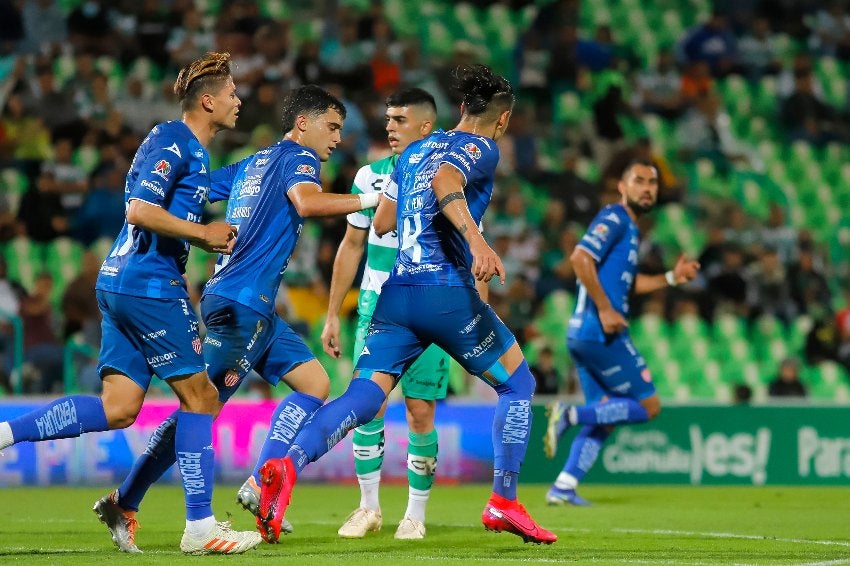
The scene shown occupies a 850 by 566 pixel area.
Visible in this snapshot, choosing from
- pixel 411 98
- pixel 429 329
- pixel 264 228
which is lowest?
pixel 429 329

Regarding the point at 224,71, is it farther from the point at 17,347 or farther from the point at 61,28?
the point at 61,28

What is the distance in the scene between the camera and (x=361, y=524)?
8.16 meters

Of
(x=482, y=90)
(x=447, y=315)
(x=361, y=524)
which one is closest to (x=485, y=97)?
(x=482, y=90)

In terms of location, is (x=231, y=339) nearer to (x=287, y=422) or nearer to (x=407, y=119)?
(x=287, y=422)

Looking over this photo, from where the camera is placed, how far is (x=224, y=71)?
23.5ft

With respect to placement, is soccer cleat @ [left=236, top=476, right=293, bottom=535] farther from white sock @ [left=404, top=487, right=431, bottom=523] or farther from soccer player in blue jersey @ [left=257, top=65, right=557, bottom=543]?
white sock @ [left=404, top=487, right=431, bottom=523]

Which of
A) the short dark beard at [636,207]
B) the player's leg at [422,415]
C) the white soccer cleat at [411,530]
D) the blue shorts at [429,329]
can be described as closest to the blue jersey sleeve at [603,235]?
the short dark beard at [636,207]

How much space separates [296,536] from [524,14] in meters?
13.3

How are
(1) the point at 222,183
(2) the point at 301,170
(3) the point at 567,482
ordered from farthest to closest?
(3) the point at 567,482 → (1) the point at 222,183 → (2) the point at 301,170

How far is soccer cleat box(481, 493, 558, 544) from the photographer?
22.8 ft

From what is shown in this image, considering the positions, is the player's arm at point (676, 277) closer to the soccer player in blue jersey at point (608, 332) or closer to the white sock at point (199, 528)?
the soccer player in blue jersey at point (608, 332)

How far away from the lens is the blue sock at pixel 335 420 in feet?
21.5

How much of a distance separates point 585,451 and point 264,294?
438 centimetres

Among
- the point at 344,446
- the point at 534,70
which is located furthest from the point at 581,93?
the point at 344,446
